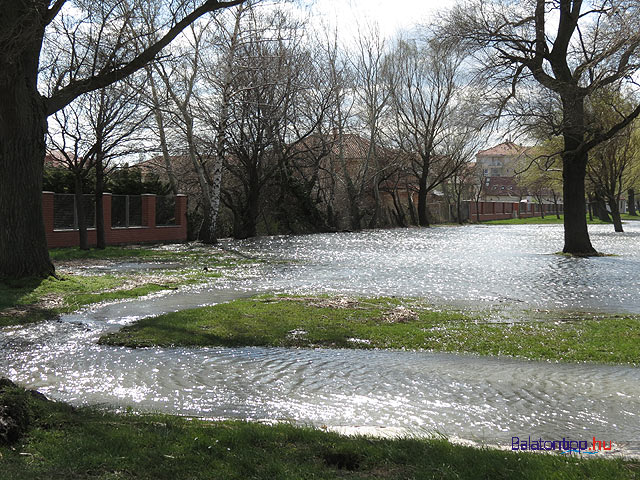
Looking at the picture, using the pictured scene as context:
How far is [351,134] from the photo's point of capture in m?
43.9

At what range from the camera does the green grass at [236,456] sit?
3.74 m

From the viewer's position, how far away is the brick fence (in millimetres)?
24766

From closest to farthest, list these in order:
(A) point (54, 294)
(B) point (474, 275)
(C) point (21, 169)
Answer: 1. (A) point (54, 294)
2. (C) point (21, 169)
3. (B) point (474, 275)

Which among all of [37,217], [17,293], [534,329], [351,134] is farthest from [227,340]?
[351,134]

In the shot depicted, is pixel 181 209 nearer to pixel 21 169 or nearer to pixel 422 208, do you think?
pixel 21 169

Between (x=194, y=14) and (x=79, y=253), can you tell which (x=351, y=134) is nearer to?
(x=79, y=253)

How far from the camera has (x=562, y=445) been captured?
4.80m

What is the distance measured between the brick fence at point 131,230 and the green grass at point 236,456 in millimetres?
21186

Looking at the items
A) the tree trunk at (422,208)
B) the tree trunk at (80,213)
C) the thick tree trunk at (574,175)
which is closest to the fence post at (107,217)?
the tree trunk at (80,213)

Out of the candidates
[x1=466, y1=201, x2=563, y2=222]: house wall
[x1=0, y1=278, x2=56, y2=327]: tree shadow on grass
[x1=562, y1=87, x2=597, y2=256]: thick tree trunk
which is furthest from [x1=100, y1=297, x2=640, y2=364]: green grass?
[x1=466, y1=201, x2=563, y2=222]: house wall

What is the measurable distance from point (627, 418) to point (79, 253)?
20525 mm

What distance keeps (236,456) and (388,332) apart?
520 centimetres

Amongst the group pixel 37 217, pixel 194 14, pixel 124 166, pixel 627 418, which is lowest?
pixel 627 418

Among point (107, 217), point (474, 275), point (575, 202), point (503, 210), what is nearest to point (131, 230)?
point (107, 217)
